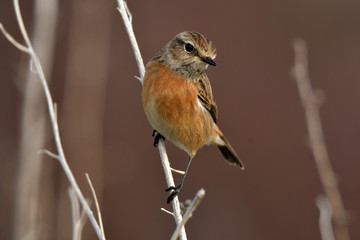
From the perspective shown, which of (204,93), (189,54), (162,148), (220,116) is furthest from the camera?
(220,116)

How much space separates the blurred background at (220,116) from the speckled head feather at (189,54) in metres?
1.69

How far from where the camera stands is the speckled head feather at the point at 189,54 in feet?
16.6

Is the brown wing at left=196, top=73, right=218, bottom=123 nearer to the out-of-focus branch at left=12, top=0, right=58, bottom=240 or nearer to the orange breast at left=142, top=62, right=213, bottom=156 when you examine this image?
the orange breast at left=142, top=62, right=213, bottom=156

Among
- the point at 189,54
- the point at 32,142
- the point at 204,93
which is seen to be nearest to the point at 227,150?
the point at 204,93

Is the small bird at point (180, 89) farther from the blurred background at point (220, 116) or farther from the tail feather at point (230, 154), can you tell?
the blurred background at point (220, 116)

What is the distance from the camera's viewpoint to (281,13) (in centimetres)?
1173

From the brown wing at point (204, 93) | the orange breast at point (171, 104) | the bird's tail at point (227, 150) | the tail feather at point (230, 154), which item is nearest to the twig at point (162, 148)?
the orange breast at point (171, 104)

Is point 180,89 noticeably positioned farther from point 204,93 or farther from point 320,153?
point 320,153

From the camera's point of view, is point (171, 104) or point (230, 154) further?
point (230, 154)

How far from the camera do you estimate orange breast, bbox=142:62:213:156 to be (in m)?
5.13

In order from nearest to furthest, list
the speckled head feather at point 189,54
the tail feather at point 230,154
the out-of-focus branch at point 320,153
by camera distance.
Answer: the out-of-focus branch at point 320,153 → the speckled head feather at point 189,54 → the tail feather at point 230,154

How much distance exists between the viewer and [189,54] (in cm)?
520

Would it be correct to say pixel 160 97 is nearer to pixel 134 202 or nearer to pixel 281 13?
pixel 134 202

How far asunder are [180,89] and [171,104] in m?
0.19
